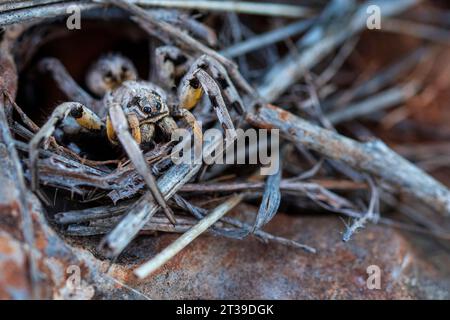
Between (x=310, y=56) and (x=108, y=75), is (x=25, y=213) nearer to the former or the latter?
(x=108, y=75)

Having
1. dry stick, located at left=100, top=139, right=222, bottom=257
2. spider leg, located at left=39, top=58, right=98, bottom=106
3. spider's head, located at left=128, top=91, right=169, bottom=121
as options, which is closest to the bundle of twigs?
dry stick, located at left=100, top=139, right=222, bottom=257

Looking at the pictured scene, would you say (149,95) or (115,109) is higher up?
(149,95)

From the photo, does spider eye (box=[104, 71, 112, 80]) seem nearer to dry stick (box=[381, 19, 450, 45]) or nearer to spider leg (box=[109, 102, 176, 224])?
spider leg (box=[109, 102, 176, 224])

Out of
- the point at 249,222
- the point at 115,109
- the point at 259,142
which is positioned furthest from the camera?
the point at 259,142

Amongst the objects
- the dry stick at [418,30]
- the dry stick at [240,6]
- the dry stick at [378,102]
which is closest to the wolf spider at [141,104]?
the dry stick at [240,6]

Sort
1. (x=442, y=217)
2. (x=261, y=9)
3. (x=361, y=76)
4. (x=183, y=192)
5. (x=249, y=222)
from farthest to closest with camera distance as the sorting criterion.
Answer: (x=361, y=76), (x=261, y=9), (x=442, y=217), (x=249, y=222), (x=183, y=192)

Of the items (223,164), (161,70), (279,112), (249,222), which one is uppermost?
(161,70)

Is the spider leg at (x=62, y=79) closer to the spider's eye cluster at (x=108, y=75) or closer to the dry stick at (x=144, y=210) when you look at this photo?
the spider's eye cluster at (x=108, y=75)

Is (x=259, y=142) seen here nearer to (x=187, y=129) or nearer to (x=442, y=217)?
(x=187, y=129)

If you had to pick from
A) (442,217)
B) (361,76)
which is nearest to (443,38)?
(361,76)
